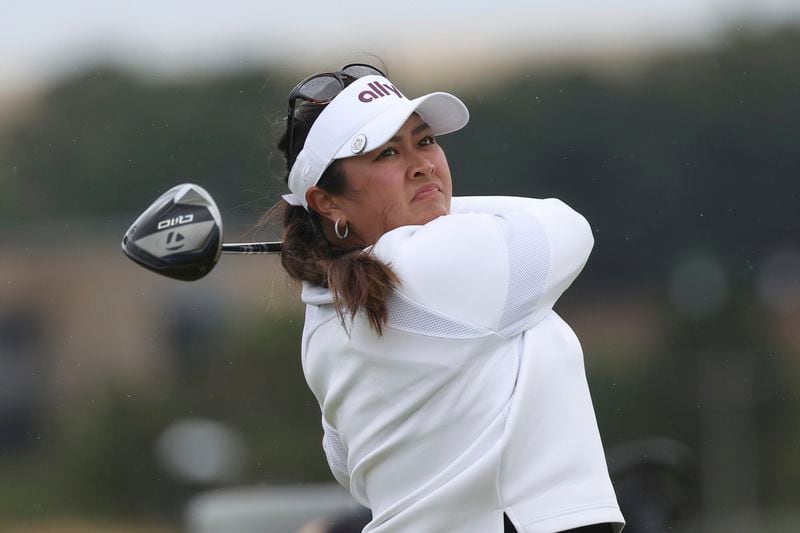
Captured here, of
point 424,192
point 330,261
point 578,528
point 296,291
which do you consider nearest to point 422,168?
point 424,192

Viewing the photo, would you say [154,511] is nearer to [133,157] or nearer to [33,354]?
[33,354]

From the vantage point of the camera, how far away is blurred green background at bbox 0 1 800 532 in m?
2.00

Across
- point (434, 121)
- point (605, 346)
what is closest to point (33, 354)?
point (605, 346)

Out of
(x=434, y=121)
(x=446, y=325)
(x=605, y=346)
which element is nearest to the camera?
(x=446, y=325)

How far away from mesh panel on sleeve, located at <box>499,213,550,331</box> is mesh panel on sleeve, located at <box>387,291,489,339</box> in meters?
0.03

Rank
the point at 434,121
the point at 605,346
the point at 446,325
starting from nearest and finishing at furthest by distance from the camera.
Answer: the point at 446,325 → the point at 434,121 → the point at 605,346

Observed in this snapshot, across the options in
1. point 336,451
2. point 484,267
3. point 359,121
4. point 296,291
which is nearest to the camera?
point 484,267

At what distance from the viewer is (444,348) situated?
1062 millimetres

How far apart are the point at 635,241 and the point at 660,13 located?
38 centimetres

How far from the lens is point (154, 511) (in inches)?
81.4

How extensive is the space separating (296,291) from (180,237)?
2.93 ft

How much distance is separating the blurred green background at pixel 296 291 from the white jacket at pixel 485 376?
90 centimetres

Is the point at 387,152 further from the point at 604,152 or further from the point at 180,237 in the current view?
the point at 604,152

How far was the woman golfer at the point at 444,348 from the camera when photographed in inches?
41.5
